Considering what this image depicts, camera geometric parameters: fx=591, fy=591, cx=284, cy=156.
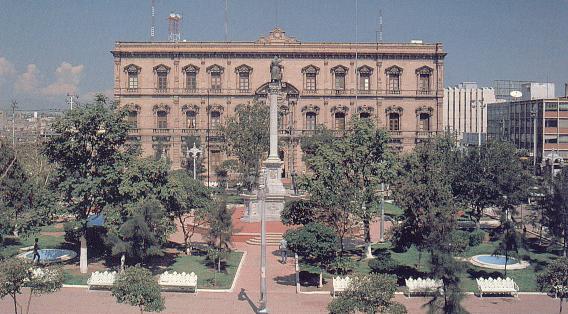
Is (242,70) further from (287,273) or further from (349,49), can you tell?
(287,273)

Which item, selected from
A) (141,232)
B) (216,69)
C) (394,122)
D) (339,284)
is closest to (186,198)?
(141,232)

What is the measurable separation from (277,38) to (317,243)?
156 ft

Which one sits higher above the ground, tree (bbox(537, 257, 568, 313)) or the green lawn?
tree (bbox(537, 257, 568, 313))

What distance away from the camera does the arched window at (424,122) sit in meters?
69.9

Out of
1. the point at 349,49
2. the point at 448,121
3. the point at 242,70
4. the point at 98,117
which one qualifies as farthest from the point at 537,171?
the point at 448,121

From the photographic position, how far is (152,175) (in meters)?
29.0

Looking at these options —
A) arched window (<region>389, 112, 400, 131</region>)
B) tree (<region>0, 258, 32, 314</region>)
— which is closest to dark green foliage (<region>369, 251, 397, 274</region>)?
tree (<region>0, 258, 32, 314</region>)

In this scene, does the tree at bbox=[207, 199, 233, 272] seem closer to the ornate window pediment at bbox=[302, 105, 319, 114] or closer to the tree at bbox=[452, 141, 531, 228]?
the tree at bbox=[452, 141, 531, 228]

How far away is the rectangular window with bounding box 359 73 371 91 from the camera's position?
2728 inches

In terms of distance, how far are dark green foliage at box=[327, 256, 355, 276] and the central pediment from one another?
46424mm

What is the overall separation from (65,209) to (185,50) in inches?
1640

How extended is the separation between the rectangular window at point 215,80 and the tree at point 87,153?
131 feet

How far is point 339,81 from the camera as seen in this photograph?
69438 millimetres

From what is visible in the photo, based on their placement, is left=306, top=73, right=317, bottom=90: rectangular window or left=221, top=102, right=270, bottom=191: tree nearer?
left=221, top=102, right=270, bottom=191: tree
